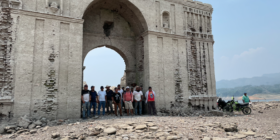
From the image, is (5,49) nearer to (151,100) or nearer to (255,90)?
(151,100)

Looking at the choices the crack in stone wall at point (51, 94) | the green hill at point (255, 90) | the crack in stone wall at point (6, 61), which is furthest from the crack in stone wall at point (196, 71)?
the green hill at point (255, 90)

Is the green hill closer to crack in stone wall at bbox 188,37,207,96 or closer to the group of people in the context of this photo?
crack in stone wall at bbox 188,37,207,96

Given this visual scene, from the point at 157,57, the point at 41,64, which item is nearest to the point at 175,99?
the point at 157,57

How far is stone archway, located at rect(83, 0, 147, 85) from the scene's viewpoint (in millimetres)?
10797

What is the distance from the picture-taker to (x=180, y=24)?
11.7 m

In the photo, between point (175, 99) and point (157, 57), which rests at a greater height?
point (157, 57)

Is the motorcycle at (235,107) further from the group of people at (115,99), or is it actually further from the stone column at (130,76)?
the stone column at (130,76)

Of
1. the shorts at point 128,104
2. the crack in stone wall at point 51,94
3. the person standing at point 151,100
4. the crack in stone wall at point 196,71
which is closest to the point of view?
the crack in stone wall at point 51,94

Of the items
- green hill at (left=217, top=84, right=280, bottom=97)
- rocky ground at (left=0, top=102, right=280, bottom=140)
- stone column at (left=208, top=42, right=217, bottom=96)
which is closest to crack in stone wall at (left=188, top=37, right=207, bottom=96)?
stone column at (left=208, top=42, right=217, bottom=96)

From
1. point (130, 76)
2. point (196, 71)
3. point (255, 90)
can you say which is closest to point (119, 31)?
point (130, 76)

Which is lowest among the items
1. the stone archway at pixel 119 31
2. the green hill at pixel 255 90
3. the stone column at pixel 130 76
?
the green hill at pixel 255 90

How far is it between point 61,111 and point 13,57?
2753 mm

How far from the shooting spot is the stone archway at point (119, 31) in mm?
10797

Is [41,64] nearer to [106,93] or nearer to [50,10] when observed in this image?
[50,10]
